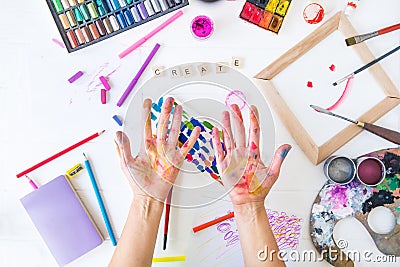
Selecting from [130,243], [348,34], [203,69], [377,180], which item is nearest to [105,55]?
[203,69]

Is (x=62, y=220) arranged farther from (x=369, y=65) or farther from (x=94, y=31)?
(x=369, y=65)

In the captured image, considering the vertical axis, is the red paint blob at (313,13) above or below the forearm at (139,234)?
above

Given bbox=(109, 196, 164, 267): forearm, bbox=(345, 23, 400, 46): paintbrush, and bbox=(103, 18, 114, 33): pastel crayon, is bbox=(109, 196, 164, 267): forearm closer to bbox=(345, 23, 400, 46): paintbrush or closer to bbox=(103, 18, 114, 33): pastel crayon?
bbox=(103, 18, 114, 33): pastel crayon

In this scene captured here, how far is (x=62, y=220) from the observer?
96cm

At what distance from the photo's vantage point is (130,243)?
0.86 m

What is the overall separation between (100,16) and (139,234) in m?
0.42

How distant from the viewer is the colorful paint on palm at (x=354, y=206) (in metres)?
0.98

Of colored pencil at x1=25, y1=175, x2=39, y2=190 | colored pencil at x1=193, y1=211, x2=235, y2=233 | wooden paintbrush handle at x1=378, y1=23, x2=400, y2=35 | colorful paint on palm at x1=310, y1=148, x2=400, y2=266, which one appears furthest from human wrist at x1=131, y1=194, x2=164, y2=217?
wooden paintbrush handle at x1=378, y1=23, x2=400, y2=35

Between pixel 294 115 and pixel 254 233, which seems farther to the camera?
pixel 294 115

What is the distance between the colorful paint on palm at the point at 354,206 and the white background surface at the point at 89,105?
2cm

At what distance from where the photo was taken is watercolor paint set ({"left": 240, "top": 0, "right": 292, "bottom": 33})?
0.98 meters

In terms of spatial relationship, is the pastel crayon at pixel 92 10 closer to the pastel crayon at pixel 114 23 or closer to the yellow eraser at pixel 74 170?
the pastel crayon at pixel 114 23

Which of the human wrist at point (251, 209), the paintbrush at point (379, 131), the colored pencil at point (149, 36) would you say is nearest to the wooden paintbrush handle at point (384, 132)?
the paintbrush at point (379, 131)

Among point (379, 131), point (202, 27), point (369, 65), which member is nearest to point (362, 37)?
point (369, 65)
